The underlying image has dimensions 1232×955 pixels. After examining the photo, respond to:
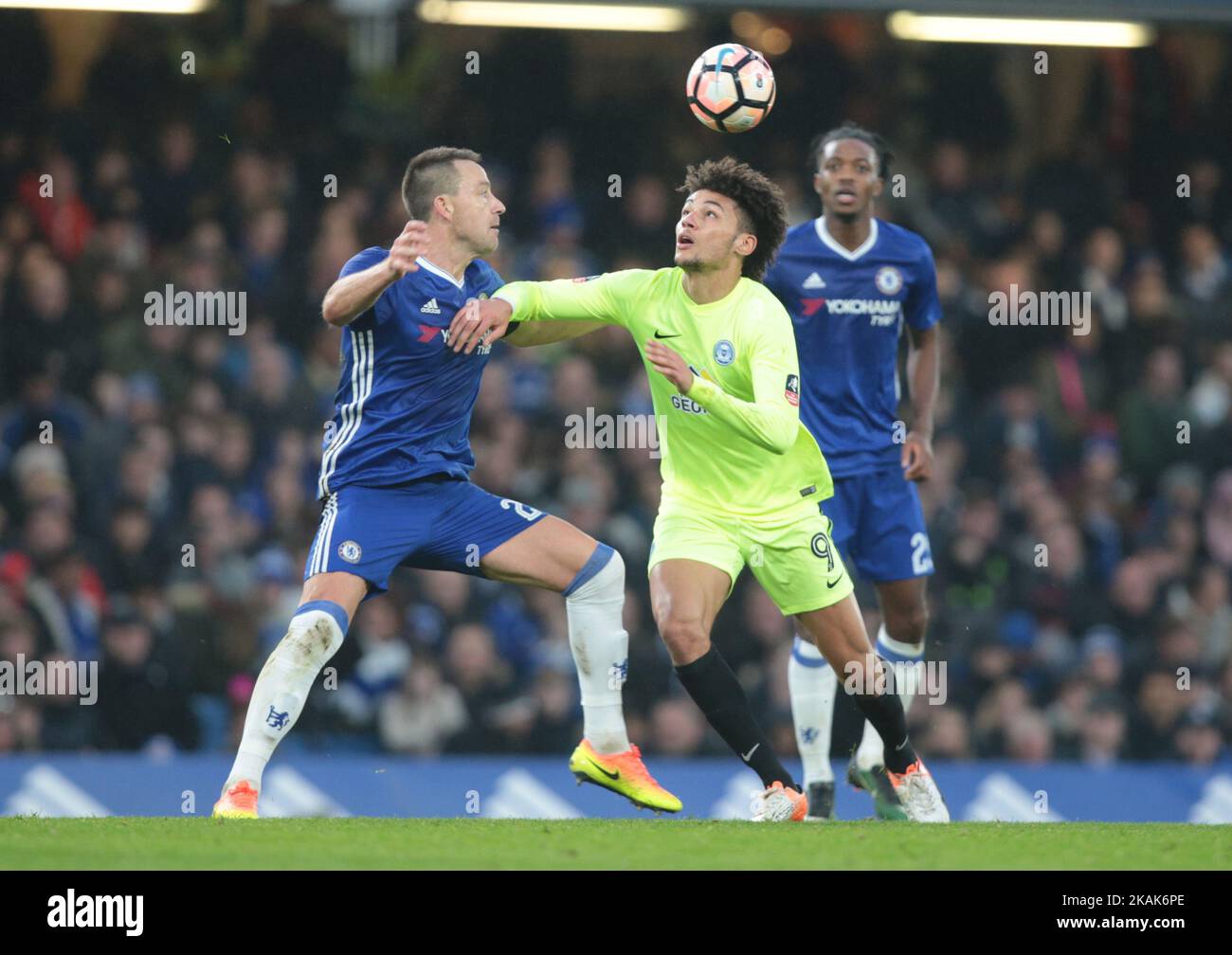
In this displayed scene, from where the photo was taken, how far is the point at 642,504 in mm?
11641

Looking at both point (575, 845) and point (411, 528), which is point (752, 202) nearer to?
point (411, 528)

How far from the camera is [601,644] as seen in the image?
21.9 feet

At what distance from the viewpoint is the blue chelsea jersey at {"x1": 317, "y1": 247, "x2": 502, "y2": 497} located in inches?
253

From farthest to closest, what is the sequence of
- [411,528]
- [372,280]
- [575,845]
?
[411,528]
[372,280]
[575,845]

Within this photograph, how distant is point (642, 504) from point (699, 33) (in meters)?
4.49

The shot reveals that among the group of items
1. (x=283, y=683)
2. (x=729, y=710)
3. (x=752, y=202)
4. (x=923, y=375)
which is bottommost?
(x=729, y=710)

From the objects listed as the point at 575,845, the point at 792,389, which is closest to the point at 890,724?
the point at 792,389

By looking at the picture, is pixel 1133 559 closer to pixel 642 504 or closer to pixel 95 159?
pixel 642 504

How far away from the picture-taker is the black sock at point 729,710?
663 cm

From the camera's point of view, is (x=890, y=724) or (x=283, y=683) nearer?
(x=283, y=683)

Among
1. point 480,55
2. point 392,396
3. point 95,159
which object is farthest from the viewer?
point 480,55

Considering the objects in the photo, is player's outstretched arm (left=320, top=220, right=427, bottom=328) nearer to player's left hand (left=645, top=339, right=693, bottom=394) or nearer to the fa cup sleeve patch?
player's left hand (left=645, top=339, right=693, bottom=394)

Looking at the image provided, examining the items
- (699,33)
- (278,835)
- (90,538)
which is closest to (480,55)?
(699,33)

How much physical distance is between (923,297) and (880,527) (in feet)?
3.14
